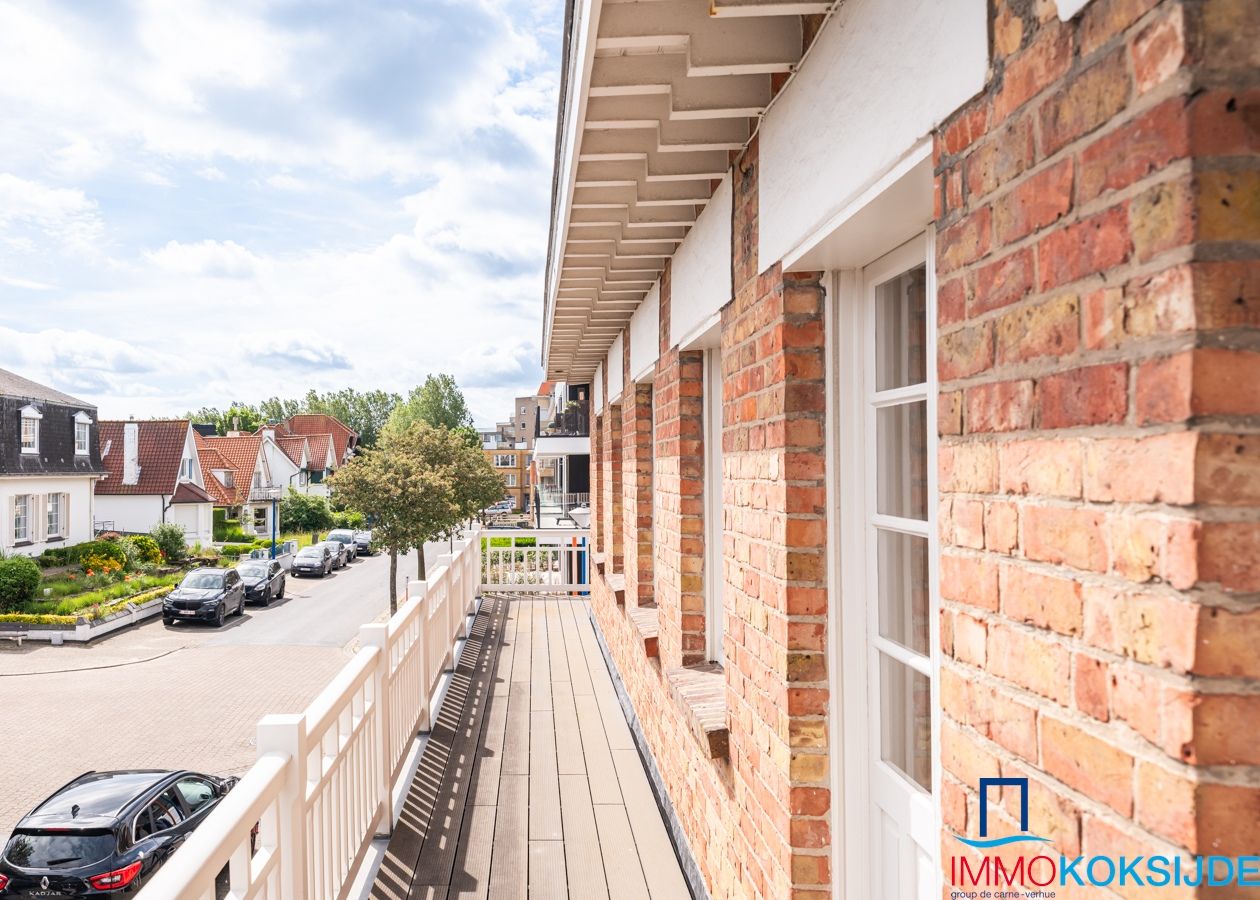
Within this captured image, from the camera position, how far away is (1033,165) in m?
1.23

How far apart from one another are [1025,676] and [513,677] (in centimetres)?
676

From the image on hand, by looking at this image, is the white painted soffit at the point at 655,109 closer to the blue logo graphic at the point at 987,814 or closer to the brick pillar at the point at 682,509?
the brick pillar at the point at 682,509

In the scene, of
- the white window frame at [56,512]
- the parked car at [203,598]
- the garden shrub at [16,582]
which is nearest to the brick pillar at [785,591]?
the parked car at [203,598]

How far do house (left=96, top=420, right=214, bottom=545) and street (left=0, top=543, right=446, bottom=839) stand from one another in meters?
14.1

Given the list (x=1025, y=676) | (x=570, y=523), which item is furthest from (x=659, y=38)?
(x=570, y=523)

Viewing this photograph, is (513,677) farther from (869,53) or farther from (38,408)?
(38,408)

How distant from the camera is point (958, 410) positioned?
146 cm

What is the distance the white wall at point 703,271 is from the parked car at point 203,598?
19940 mm

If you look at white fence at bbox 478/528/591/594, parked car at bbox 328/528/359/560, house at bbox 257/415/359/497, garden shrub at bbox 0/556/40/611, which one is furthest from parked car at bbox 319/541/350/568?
white fence at bbox 478/528/591/594

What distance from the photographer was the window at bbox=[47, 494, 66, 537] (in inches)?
1054

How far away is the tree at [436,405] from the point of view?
66.1 metres

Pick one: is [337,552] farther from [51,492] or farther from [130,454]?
[130,454]

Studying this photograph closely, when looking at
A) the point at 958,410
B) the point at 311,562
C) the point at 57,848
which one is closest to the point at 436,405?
the point at 311,562

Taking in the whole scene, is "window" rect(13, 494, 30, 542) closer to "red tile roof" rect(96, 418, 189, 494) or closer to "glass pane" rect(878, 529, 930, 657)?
"red tile roof" rect(96, 418, 189, 494)
